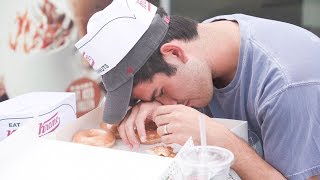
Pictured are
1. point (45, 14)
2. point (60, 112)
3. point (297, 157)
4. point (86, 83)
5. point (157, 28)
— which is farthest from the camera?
point (86, 83)

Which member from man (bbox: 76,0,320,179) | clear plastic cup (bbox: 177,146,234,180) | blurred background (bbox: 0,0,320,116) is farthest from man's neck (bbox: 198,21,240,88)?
blurred background (bbox: 0,0,320,116)

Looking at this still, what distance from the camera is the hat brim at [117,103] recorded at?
1.10 meters

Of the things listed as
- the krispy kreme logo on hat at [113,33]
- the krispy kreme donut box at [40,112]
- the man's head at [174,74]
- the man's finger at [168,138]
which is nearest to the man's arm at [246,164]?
the man's finger at [168,138]

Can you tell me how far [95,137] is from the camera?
118 cm

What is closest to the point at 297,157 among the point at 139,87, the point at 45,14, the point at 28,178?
the point at 139,87

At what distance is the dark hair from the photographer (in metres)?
1.08

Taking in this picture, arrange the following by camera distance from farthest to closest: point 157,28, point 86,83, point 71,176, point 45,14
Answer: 1. point 86,83
2. point 45,14
3. point 157,28
4. point 71,176

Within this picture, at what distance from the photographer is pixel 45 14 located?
7.14 ft

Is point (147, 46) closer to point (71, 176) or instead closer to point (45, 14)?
point (71, 176)

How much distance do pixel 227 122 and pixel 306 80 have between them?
0.80ft

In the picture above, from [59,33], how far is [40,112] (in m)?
1.24

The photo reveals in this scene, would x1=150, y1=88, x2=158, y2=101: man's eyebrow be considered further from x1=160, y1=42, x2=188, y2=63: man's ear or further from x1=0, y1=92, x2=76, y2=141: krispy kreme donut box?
x1=0, y1=92, x2=76, y2=141: krispy kreme donut box

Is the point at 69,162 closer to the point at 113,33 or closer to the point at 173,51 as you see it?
the point at 113,33

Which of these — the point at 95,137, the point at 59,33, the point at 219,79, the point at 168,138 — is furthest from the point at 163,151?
the point at 59,33
